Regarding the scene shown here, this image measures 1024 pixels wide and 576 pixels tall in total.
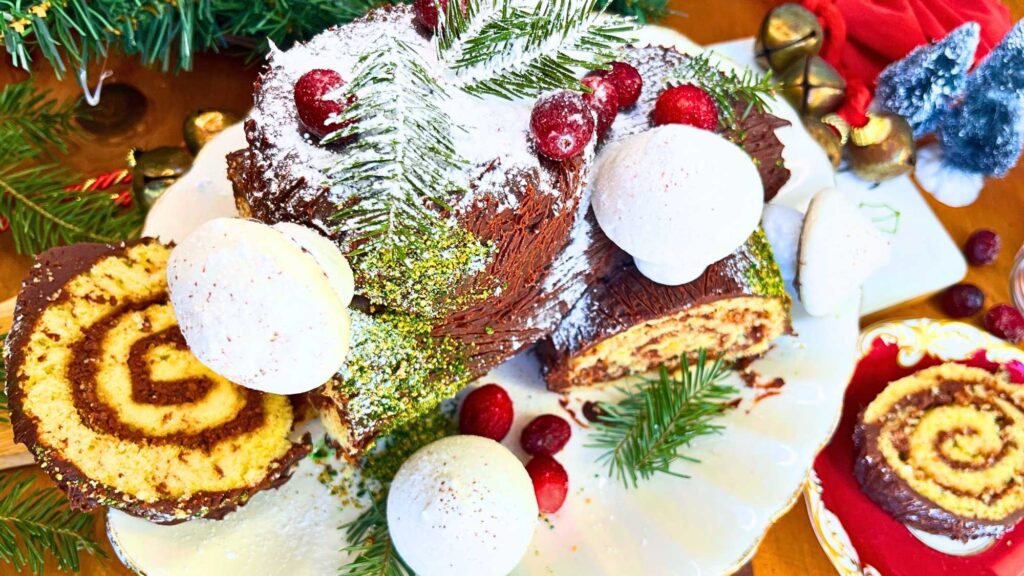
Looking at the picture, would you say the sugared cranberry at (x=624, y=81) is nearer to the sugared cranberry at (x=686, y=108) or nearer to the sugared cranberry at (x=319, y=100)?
the sugared cranberry at (x=686, y=108)

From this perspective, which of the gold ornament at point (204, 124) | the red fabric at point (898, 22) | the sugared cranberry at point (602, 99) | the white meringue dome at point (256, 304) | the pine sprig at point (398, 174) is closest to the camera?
the white meringue dome at point (256, 304)

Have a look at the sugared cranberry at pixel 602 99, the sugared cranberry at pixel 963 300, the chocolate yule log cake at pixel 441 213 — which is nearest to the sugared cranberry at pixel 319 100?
the chocolate yule log cake at pixel 441 213

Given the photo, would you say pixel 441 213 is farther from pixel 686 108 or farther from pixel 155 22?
pixel 155 22

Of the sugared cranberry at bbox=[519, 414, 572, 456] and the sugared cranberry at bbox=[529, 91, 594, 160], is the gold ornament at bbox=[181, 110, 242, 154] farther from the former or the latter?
the sugared cranberry at bbox=[519, 414, 572, 456]

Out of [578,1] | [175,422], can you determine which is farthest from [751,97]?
[175,422]

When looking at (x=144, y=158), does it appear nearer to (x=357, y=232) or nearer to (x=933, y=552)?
(x=357, y=232)

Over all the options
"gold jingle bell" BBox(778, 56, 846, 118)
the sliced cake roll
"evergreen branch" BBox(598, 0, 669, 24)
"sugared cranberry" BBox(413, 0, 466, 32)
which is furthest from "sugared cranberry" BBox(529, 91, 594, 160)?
"gold jingle bell" BBox(778, 56, 846, 118)

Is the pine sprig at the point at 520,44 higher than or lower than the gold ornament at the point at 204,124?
higher
